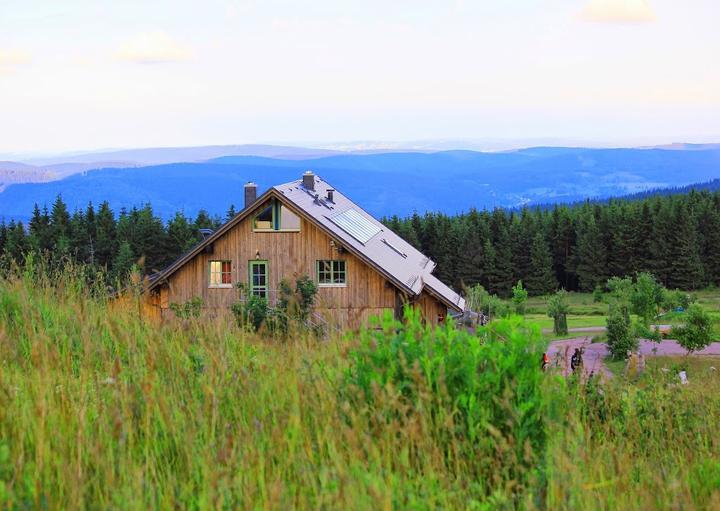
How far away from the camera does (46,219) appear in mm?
91438

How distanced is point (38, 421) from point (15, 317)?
3.04 m

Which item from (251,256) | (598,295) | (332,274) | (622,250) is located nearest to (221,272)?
(251,256)

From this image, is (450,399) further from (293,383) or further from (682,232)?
(682,232)

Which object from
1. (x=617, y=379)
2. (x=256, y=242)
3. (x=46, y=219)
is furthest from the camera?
(x=46, y=219)

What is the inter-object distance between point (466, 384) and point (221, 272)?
35.7 m

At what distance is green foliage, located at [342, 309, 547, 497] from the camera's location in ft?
13.7

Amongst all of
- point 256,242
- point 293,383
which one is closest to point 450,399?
point 293,383

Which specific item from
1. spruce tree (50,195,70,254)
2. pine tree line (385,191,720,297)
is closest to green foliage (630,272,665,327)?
pine tree line (385,191,720,297)

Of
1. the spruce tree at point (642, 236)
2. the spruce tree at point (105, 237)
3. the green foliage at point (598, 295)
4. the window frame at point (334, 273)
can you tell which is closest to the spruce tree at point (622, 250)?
the spruce tree at point (642, 236)

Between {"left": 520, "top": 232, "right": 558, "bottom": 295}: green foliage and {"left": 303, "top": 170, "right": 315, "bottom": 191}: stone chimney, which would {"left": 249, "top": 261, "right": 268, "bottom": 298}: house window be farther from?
{"left": 520, "top": 232, "right": 558, "bottom": 295}: green foliage

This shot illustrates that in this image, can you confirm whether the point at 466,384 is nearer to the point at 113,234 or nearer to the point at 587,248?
the point at 113,234

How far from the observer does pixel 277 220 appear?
1539 inches

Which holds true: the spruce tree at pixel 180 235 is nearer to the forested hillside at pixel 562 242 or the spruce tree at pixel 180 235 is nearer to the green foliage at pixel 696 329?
the forested hillside at pixel 562 242

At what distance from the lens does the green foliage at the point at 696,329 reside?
139ft
